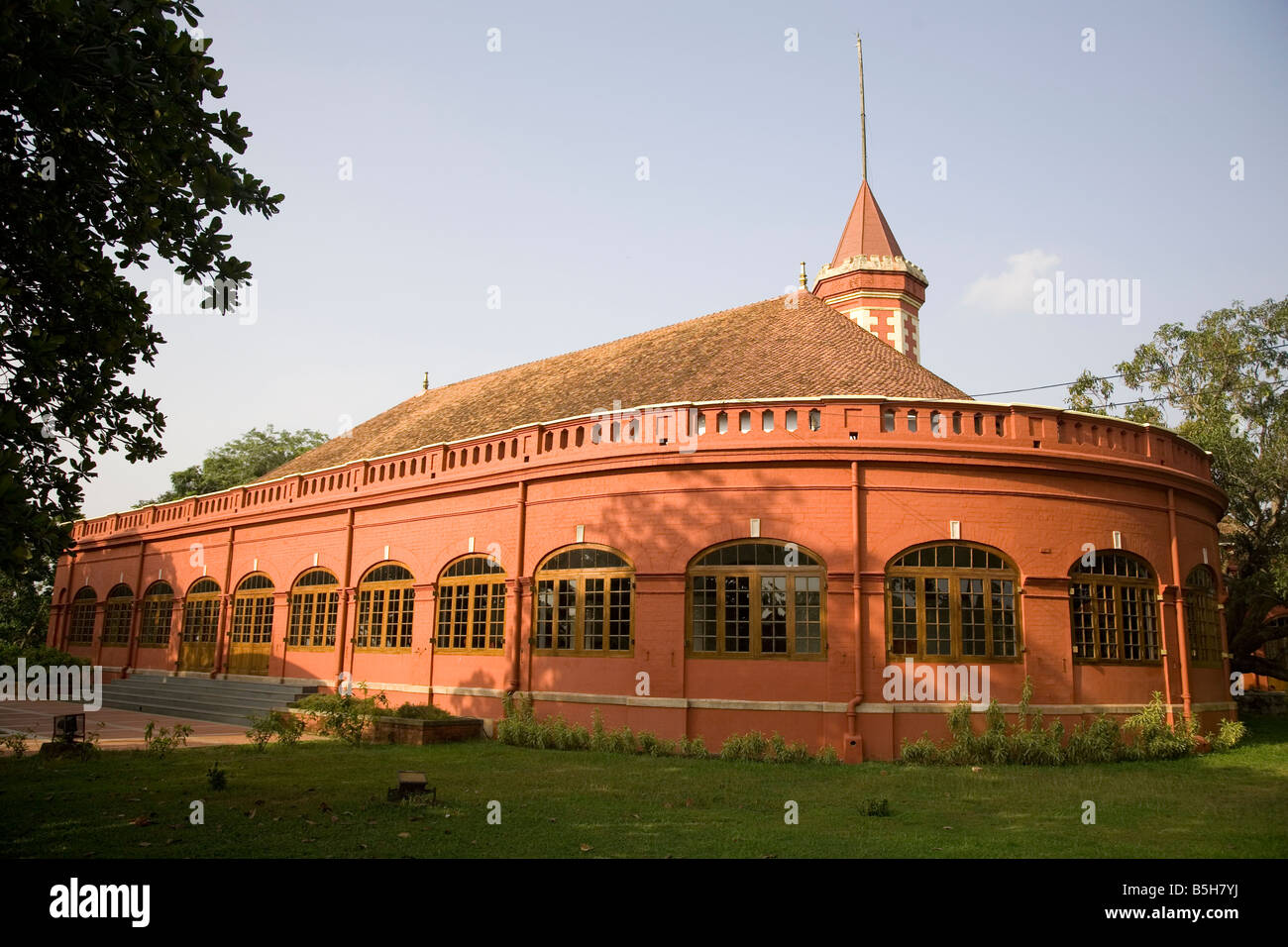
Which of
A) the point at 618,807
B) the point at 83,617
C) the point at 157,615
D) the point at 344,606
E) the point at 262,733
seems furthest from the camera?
the point at 83,617

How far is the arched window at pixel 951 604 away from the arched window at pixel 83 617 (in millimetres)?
29860

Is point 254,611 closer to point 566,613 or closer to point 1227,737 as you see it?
point 566,613

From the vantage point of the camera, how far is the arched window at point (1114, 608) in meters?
16.1

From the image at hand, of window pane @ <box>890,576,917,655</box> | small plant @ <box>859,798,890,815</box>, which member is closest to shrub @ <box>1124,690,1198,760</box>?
window pane @ <box>890,576,917,655</box>

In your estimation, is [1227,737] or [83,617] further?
[83,617]

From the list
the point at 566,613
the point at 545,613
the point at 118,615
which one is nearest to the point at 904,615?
the point at 566,613

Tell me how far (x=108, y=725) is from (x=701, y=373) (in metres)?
15.0

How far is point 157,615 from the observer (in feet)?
98.6

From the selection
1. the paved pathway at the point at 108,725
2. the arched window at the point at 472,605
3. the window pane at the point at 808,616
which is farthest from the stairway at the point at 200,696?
the window pane at the point at 808,616

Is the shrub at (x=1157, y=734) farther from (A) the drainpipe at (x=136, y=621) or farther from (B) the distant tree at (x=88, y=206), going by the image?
(A) the drainpipe at (x=136, y=621)

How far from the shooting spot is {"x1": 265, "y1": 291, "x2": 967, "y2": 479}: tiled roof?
19.0m

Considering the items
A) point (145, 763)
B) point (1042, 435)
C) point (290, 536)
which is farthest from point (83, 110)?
point (290, 536)

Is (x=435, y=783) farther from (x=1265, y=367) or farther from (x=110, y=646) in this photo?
(x=1265, y=367)
